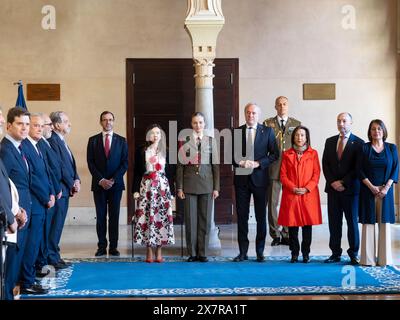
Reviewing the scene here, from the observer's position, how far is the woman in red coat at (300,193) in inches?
309

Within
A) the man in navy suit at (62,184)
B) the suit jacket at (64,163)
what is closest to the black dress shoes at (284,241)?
the man in navy suit at (62,184)

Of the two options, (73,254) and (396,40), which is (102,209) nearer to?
(73,254)

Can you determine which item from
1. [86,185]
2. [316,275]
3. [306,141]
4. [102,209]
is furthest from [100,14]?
[316,275]

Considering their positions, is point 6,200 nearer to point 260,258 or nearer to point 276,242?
point 260,258

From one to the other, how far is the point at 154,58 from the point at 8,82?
216 cm

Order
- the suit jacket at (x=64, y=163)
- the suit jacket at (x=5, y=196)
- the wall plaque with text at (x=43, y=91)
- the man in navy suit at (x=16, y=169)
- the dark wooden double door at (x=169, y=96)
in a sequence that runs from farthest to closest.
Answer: the dark wooden double door at (x=169, y=96)
the wall plaque with text at (x=43, y=91)
the suit jacket at (x=64, y=163)
the man in navy suit at (x=16, y=169)
the suit jacket at (x=5, y=196)

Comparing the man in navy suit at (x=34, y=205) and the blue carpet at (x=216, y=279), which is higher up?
the man in navy suit at (x=34, y=205)

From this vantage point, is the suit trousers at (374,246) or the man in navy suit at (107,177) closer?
the suit trousers at (374,246)

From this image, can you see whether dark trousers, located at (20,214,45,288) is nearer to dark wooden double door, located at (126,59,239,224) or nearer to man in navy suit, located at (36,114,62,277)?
man in navy suit, located at (36,114,62,277)

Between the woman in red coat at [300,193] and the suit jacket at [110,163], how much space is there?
1.88 metres

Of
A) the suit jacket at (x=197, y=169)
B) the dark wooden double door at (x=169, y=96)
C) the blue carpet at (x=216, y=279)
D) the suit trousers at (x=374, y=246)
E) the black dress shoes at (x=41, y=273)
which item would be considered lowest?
the blue carpet at (x=216, y=279)

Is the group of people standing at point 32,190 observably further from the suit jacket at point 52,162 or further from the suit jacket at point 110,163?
the suit jacket at point 110,163

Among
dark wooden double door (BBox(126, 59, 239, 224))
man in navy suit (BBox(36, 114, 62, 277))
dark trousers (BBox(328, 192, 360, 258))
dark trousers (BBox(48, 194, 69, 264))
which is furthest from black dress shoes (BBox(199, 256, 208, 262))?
dark wooden double door (BBox(126, 59, 239, 224))
